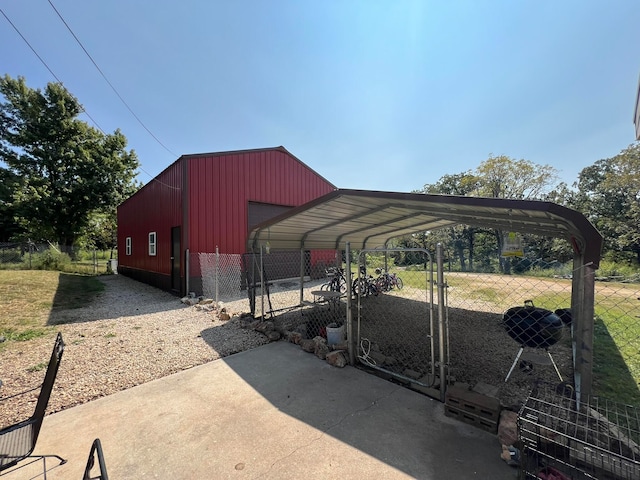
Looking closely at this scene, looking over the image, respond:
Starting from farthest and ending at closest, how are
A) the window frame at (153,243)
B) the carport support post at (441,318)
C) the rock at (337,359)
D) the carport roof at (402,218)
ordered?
the window frame at (153,243), the rock at (337,359), the carport support post at (441,318), the carport roof at (402,218)

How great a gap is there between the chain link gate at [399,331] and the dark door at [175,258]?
640cm

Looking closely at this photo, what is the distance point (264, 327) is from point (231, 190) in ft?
20.9

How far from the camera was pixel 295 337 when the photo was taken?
15.1ft

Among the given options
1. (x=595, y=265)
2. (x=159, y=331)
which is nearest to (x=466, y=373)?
(x=595, y=265)

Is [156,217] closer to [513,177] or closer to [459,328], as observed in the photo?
[459,328]

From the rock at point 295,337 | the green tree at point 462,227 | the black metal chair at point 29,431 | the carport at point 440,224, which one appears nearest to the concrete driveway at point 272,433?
the black metal chair at point 29,431

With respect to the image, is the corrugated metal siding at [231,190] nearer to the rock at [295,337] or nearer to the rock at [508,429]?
the rock at [295,337]

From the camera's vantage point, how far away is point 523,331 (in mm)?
3211

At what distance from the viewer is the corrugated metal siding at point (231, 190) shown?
9.02 m

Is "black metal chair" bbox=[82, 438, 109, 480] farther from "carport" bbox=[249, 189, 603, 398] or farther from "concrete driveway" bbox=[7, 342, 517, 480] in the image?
"carport" bbox=[249, 189, 603, 398]

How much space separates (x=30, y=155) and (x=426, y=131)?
25.9 m

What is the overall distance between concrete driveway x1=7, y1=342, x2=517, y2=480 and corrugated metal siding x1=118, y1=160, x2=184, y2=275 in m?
7.22

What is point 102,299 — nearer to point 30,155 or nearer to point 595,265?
point 595,265

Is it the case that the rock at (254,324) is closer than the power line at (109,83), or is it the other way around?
the power line at (109,83)
